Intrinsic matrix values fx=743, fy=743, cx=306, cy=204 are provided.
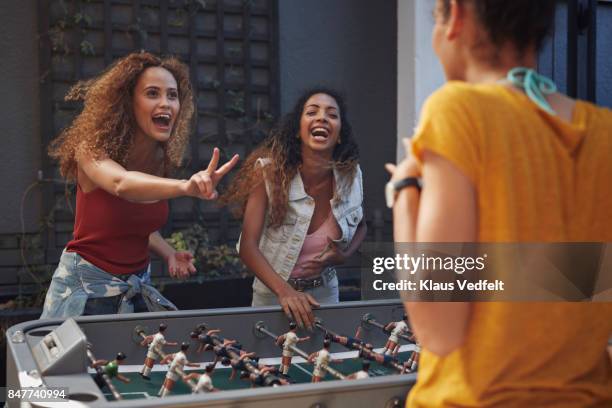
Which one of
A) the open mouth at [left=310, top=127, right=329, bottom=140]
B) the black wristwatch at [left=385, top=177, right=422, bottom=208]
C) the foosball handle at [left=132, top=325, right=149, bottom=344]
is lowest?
the foosball handle at [left=132, top=325, right=149, bottom=344]

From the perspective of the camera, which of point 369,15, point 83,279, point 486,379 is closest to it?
point 486,379

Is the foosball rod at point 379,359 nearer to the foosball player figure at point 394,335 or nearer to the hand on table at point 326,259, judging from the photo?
the foosball player figure at point 394,335

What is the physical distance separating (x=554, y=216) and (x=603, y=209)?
0.35 feet

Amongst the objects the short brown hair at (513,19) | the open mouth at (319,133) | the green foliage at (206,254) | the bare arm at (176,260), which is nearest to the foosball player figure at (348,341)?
the bare arm at (176,260)

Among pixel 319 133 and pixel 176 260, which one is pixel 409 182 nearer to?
pixel 176 260

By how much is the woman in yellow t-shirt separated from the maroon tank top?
1.62 m

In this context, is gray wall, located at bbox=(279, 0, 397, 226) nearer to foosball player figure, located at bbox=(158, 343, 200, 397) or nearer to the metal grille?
the metal grille

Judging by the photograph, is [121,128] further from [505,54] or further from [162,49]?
[162,49]

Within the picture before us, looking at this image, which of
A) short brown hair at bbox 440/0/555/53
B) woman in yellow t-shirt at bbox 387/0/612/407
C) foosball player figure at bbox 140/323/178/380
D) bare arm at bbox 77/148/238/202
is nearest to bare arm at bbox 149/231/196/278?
bare arm at bbox 77/148/238/202

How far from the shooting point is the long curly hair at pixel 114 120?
253 centimetres

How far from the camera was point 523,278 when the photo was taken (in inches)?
43.6

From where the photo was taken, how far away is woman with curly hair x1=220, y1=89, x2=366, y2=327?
2.79 m

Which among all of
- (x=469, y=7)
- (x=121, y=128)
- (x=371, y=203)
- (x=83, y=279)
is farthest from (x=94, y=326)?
(x=371, y=203)

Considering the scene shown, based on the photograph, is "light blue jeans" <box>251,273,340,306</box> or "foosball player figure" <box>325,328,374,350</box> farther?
"light blue jeans" <box>251,273,340,306</box>
